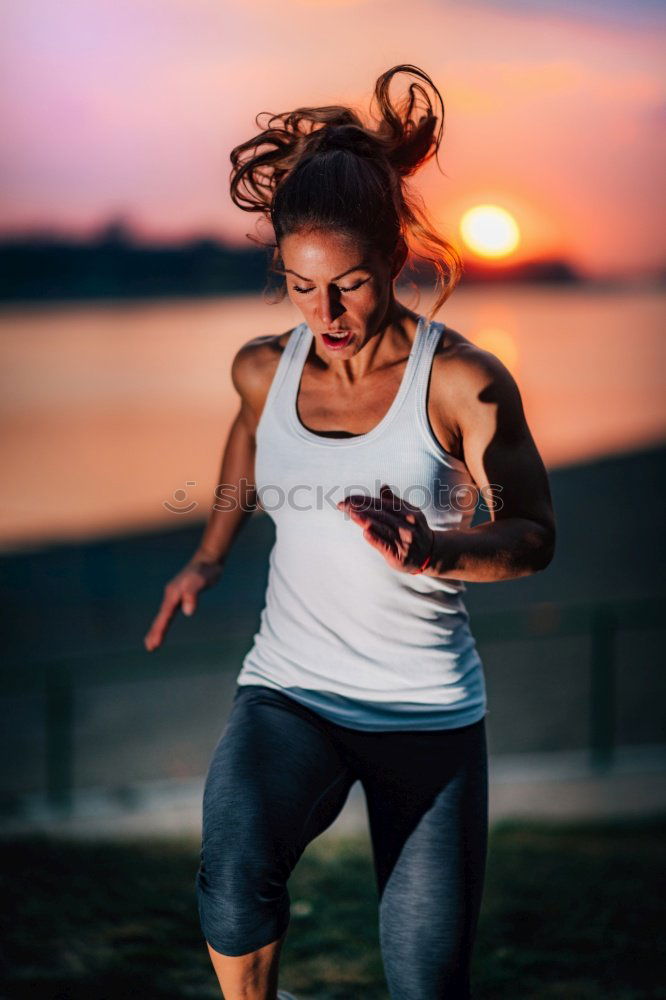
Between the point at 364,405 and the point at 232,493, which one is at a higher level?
the point at 364,405

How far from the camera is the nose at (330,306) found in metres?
2.29

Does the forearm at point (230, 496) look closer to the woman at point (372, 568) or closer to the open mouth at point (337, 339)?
the woman at point (372, 568)

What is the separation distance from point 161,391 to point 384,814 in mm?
59685

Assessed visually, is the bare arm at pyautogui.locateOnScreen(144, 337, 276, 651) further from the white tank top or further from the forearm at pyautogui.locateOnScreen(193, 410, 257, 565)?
the white tank top

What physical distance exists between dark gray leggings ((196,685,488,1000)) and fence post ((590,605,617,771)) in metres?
4.30

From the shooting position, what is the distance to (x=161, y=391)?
61.2 m

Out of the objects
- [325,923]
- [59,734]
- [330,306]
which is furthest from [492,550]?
[59,734]

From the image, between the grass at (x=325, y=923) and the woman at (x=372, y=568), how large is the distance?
1604 millimetres

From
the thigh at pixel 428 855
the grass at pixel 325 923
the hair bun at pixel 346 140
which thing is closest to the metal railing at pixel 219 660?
the grass at pixel 325 923

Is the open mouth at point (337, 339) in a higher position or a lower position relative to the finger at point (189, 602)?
higher

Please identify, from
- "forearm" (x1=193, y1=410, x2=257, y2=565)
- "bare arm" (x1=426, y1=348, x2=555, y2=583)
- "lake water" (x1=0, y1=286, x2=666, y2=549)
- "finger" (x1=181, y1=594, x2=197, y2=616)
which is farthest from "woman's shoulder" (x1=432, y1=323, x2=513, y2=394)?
"lake water" (x1=0, y1=286, x2=666, y2=549)

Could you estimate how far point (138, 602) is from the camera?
1134 inches

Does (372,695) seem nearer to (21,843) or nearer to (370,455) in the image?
(370,455)

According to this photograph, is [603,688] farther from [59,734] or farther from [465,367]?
[465,367]
